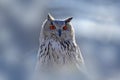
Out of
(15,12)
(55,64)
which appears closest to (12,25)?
(15,12)

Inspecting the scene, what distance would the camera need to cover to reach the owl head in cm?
1100

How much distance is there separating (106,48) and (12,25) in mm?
924

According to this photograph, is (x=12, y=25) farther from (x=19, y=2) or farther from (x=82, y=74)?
(x=82, y=74)

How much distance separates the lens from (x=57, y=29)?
11.0m

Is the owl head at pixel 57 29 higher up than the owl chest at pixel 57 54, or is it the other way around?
the owl head at pixel 57 29

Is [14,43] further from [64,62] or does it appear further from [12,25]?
[64,62]

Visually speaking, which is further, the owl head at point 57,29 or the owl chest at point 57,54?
the owl head at point 57,29

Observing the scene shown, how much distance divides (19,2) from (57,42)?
66 cm

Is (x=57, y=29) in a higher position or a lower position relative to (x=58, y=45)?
higher

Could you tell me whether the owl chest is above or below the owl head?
below

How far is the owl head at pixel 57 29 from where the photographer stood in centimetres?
1100

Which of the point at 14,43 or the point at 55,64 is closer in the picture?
the point at 55,64

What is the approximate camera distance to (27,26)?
1185 centimetres

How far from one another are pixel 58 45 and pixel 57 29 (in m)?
0.12
